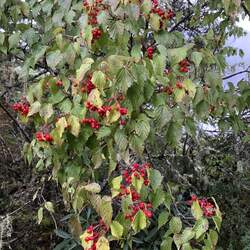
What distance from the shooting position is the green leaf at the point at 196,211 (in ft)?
6.73

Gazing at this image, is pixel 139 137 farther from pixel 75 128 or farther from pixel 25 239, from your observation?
pixel 25 239

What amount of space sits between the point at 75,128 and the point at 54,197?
2.36 m

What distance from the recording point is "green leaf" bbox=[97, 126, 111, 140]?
6.47 feet

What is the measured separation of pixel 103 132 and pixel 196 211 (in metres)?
0.50

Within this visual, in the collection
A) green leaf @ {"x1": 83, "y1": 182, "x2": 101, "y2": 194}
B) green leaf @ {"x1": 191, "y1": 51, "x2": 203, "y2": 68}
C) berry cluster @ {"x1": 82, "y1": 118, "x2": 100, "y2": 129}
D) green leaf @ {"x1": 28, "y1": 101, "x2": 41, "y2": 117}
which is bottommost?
green leaf @ {"x1": 83, "y1": 182, "x2": 101, "y2": 194}

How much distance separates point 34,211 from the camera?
416 cm

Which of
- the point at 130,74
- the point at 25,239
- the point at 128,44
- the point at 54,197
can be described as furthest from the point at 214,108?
the point at 25,239

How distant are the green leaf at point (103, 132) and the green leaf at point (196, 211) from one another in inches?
18.3

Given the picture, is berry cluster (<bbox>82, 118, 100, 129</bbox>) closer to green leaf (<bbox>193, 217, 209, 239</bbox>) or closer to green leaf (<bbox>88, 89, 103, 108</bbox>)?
green leaf (<bbox>88, 89, 103, 108</bbox>)

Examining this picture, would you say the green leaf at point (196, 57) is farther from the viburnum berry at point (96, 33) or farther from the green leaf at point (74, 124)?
the green leaf at point (74, 124)

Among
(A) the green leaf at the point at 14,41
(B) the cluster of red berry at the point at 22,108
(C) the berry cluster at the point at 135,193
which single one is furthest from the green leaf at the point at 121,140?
→ (A) the green leaf at the point at 14,41

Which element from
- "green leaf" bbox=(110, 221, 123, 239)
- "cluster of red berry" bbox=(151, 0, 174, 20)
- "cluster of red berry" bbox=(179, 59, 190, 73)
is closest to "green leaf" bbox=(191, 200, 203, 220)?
"green leaf" bbox=(110, 221, 123, 239)

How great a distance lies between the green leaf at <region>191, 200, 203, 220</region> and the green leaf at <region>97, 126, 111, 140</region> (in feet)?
1.53

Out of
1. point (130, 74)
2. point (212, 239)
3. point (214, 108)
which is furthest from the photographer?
point (214, 108)
